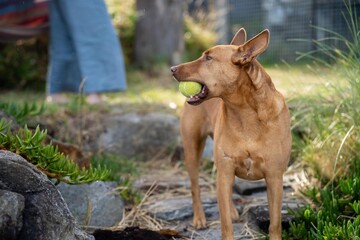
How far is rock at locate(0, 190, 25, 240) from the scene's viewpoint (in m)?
2.78

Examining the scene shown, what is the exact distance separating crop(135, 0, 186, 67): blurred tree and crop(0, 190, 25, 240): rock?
6963 mm

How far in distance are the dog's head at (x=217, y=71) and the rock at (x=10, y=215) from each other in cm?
103

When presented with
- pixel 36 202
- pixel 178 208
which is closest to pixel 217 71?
pixel 36 202

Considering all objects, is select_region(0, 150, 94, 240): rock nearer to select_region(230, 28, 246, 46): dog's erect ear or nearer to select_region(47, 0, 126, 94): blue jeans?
select_region(230, 28, 246, 46): dog's erect ear

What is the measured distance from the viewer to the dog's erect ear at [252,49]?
327cm

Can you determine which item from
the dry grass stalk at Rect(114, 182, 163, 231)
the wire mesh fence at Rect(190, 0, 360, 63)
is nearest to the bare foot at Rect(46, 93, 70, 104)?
the dry grass stalk at Rect(114, 182, 163, 231)

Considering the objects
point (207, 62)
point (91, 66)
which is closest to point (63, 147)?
point (207, 62)

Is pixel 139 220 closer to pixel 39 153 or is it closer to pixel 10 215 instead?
pixel 39 153

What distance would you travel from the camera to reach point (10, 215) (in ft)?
9.18

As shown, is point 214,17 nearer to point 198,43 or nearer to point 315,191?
point 198,43

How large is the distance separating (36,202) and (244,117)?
3.93 ft

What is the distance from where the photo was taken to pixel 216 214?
14.5 ft

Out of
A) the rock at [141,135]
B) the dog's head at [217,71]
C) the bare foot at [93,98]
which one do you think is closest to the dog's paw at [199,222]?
the dog's head at [217,71]

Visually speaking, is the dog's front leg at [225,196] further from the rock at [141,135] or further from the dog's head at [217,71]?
the rock at [141,135]
